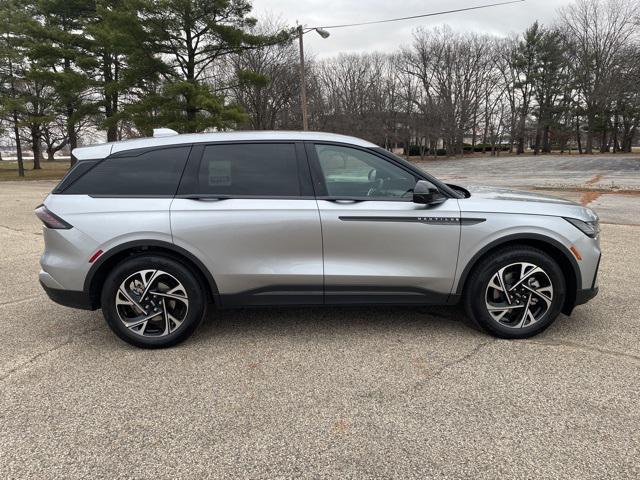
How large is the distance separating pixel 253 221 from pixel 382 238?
1.02 m

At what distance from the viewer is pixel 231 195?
138 inches

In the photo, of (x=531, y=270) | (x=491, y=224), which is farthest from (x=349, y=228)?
(x=531, y=270)

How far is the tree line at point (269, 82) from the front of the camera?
889 inches

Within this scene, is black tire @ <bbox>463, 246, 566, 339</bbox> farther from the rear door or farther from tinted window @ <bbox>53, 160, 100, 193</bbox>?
tinted window @ <bbox>53, 160, 100, 193</bbox>

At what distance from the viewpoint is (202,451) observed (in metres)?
2.37

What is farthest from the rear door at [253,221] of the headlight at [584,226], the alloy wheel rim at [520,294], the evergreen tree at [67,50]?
the evergreen tree at [67,50]

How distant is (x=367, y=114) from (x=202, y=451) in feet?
182

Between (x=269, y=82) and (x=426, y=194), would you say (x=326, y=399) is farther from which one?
(x=269, y=82)

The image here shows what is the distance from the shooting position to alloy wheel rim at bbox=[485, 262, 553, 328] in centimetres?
357

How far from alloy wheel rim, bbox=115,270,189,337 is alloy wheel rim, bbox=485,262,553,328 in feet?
8.18

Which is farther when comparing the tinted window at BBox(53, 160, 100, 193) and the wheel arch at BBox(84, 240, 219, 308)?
the tinted window at BBox(53, 160, 100, 193)

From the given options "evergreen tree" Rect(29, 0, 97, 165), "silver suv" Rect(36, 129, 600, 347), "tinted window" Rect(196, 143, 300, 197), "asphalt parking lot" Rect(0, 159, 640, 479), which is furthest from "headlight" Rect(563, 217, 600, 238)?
"evergreen tree" Rect(29, 0, 97, 165)

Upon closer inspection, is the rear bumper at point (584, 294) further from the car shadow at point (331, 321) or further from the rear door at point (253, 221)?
the rear door at point (253, 221)

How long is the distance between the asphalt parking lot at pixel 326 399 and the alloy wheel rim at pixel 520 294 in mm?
222
